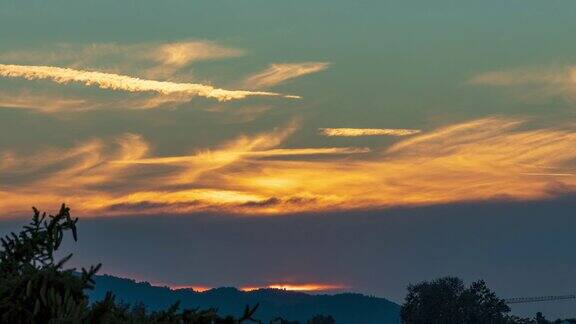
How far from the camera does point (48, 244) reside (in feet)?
38.0

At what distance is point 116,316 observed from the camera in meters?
10.9

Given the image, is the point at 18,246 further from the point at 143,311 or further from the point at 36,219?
the point at 143,311

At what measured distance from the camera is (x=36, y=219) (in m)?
11.6

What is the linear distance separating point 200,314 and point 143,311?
1.85 feet

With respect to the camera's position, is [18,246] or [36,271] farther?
[18,246]

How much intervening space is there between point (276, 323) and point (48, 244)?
251cm

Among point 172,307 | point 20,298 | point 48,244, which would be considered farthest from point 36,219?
point 172,307

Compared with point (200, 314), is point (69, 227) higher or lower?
higher

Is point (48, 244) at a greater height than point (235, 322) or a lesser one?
greater

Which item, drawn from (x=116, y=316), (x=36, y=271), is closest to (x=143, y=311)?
(x=116, y=316)

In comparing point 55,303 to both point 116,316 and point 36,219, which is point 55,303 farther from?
point 36,219

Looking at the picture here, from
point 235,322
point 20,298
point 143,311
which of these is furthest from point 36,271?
point 235,322

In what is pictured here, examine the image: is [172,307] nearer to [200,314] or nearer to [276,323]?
[200,314]

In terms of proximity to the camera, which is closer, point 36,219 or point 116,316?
point 116,316
